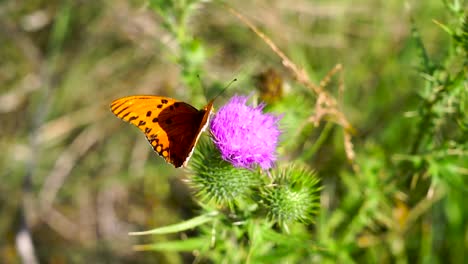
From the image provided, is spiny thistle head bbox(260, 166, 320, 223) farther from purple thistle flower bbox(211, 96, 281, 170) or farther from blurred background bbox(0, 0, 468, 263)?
blurred background bbox(0, 0, 468, 263)

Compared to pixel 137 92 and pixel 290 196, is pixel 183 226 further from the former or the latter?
pixel 137 92

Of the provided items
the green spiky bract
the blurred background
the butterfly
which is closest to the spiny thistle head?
the green spiky bract

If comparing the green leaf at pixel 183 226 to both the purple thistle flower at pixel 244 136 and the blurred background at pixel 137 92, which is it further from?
the blurred background at pixel 137 92

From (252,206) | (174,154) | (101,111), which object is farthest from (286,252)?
(101,111)

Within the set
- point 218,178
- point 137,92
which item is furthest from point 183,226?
point 137,92

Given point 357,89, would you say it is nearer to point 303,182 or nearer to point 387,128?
point 387,128
